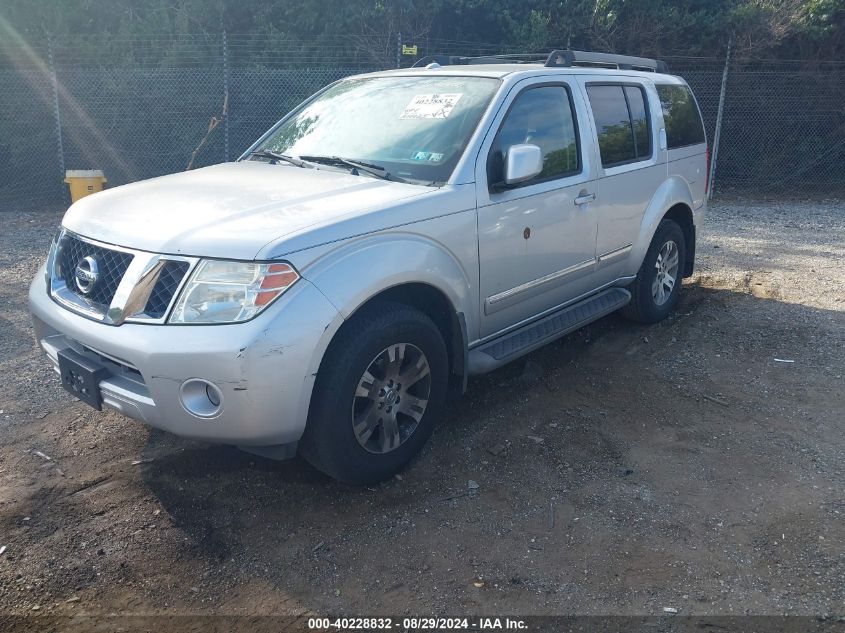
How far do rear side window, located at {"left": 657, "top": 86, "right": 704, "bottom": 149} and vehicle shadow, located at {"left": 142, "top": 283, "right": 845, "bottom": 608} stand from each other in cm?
169

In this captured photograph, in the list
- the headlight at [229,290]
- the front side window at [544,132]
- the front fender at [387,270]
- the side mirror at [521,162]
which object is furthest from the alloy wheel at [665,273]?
the headlight at [229,290]

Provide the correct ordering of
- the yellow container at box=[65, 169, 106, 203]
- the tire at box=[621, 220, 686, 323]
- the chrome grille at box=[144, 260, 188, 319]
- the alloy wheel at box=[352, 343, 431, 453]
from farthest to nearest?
1. the yellow container at box=[65, 169, 106, 203]
2. the tire at box=[621, 220, 686, 323]
3. the alloy wheel at box=[352, 343, 431, 453]
4. the chrome grille at box=[144, 260, 188, 319]

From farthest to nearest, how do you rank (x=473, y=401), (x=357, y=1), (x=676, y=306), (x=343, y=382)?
(x=357, y=1) < (x=676, y=306) < (x=473, y=401) < (x=343, y=382)

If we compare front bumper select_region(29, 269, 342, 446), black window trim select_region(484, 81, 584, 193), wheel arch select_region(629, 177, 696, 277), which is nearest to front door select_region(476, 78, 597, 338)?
black window trim select_region(484, 81, 584, 193)

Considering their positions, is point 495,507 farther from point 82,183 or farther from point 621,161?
point 82,183

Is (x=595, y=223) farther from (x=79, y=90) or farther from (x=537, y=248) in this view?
(x=79, y=90)

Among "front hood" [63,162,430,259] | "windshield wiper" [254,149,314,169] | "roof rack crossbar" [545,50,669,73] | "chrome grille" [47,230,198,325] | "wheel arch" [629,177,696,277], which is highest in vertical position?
"roof rack crossbar" [545,50,669,73]

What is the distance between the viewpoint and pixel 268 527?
3369mm

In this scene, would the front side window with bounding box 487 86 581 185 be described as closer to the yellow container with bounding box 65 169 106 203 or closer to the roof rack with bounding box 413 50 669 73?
the roof rack with bounding box 413 50 669 73

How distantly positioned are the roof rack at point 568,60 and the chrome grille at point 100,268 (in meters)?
2.96

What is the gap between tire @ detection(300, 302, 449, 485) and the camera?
3264mm

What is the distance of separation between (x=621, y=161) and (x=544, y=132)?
0.92 metres

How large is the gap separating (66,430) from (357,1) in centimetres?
1069

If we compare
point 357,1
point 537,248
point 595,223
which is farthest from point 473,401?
point 357,1
